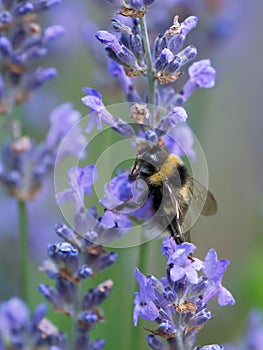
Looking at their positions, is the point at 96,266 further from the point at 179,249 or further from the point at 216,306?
the point at 216,306

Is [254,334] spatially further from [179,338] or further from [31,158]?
[31,158]

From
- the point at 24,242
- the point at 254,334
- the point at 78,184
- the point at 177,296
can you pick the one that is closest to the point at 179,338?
the point at 177,296

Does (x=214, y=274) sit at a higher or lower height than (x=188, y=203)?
lower

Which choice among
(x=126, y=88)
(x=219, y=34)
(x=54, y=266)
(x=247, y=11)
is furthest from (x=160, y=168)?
(x=247, y=11)

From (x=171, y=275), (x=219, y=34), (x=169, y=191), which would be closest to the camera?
(x=171, y=275)

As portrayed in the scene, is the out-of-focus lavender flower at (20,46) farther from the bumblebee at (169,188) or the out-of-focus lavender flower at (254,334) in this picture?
the out-of-focus lavender flower at (254,334)

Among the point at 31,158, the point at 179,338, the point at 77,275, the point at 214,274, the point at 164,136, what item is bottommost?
the point at 179,338

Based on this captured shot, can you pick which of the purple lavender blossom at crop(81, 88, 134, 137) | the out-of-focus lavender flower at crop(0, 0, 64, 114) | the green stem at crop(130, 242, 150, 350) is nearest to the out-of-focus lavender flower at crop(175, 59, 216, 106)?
the purple lavender blossom at crop(81, 88, 134, 137)
